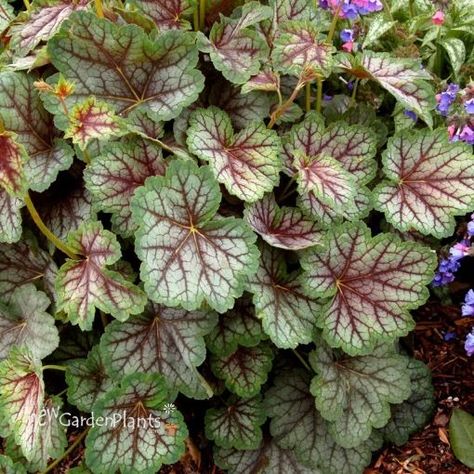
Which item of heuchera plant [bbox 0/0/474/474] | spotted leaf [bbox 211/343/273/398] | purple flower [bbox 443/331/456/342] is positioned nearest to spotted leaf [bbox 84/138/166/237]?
heuchera plant [bbox 0/0/474/474]

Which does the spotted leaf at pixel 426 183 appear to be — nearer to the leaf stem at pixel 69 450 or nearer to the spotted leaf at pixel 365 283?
the spotted leaf at pixel 365 283

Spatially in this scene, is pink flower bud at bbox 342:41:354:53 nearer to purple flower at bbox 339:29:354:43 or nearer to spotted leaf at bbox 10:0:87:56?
purple flower at bbox 339:29:354:43

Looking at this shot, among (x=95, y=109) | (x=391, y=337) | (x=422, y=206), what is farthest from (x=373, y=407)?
(x=95, y=109)

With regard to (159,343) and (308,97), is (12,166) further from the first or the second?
(308,97)

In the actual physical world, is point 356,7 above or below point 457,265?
above

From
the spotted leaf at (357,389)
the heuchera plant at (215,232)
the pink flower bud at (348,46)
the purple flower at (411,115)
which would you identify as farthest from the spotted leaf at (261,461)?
the pink flower bud at (348,46)

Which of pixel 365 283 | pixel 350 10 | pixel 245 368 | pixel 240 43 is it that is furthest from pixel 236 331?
pixel 350 10
